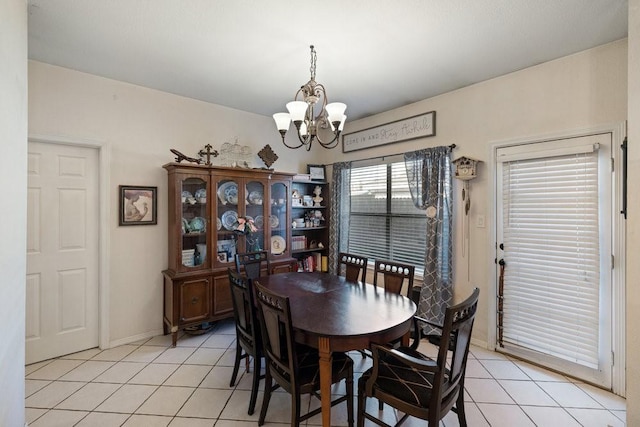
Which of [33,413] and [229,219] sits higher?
[229,219]

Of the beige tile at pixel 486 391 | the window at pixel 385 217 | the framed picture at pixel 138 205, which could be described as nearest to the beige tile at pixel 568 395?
the beige tile at pixel 486 391

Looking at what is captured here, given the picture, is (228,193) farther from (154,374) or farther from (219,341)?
(154,374)

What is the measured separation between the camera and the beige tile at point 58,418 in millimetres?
1962

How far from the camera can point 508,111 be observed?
284cm

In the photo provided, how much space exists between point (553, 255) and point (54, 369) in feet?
14.9

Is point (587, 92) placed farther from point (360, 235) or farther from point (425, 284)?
point (360, 235)

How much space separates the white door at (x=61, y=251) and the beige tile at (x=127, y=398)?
3.46 ft

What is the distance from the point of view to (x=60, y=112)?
2.76m

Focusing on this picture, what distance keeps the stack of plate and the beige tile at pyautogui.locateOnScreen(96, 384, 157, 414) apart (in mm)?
1161

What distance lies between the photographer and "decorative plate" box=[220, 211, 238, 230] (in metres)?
3.46

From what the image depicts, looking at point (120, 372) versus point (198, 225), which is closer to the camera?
point (120, 372)

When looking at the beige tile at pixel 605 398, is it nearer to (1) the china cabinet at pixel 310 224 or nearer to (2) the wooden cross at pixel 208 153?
(1) the china cabinet at pixel 310 224

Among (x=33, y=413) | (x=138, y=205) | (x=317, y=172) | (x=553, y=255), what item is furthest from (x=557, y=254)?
(x=33, y=413)

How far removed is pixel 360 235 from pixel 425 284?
125cm
